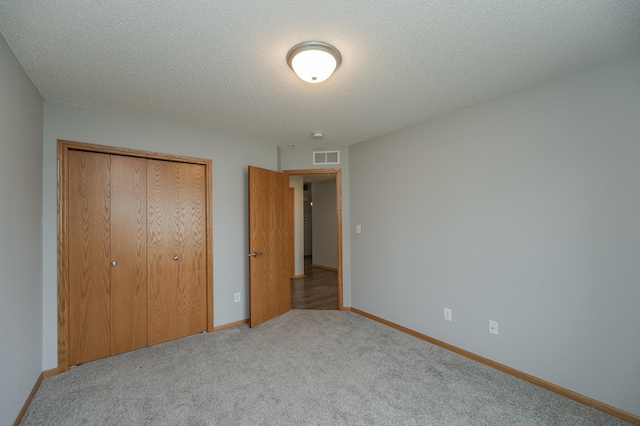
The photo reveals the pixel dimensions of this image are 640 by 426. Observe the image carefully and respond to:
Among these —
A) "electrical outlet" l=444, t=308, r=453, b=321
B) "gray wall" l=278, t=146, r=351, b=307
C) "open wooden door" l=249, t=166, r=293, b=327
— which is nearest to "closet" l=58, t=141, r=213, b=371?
"open wooden door" l=249, t=166, r=293, b=327

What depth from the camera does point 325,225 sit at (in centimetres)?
721

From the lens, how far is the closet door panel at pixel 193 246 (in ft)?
10.4

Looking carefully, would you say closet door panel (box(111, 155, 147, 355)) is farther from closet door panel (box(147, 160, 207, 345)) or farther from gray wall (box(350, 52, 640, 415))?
gray wall (box(350, 52, 640, 415))

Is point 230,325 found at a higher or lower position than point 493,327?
lower

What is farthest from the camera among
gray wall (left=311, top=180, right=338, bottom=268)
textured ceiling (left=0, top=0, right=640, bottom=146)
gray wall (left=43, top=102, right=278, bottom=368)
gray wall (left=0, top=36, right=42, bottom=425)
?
gray wall (left=311, top=180, right=338, bottom=268)

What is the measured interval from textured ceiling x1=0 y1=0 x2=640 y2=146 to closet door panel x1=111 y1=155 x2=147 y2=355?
2.18 ft

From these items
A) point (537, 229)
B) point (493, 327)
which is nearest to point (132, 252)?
point (493, 327)

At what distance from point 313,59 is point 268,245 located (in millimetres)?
2497

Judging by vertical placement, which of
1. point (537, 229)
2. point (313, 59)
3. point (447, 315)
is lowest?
point (447, 315)

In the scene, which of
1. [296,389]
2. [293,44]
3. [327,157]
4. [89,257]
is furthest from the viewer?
[327,157]

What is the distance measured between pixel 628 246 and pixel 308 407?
244cm

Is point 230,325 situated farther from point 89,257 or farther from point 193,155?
point 193,155

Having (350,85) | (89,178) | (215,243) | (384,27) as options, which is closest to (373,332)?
(215,243)

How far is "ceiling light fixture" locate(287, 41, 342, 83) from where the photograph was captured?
66.4 inches
